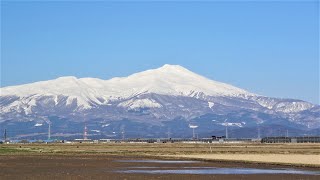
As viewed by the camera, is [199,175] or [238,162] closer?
[199,175]

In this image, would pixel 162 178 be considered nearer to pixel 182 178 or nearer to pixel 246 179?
pixel 182 178

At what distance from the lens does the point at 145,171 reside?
66125 millimetres

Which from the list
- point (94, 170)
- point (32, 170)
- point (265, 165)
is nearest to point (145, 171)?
point (94, 170)

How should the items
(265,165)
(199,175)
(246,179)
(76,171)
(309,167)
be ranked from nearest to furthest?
(246,179), (199,175), (76,171), (309,167), (265,165)

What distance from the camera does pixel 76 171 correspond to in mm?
65500

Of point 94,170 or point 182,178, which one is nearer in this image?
point 182,178

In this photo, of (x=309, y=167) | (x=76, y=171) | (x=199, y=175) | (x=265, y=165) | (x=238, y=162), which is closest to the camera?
(x=199, y=175)

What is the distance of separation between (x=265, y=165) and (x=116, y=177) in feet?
75.7

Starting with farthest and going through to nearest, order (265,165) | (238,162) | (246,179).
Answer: (238,162) → (265,165) → (246,179)

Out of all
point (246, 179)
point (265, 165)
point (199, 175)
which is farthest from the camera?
point (265, 165)

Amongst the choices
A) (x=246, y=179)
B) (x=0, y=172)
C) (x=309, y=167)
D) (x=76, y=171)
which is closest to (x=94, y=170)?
(x=76, y=171)

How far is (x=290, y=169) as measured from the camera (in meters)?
67.8

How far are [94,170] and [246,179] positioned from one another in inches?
686

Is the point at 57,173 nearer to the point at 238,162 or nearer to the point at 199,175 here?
the point at 199,175
